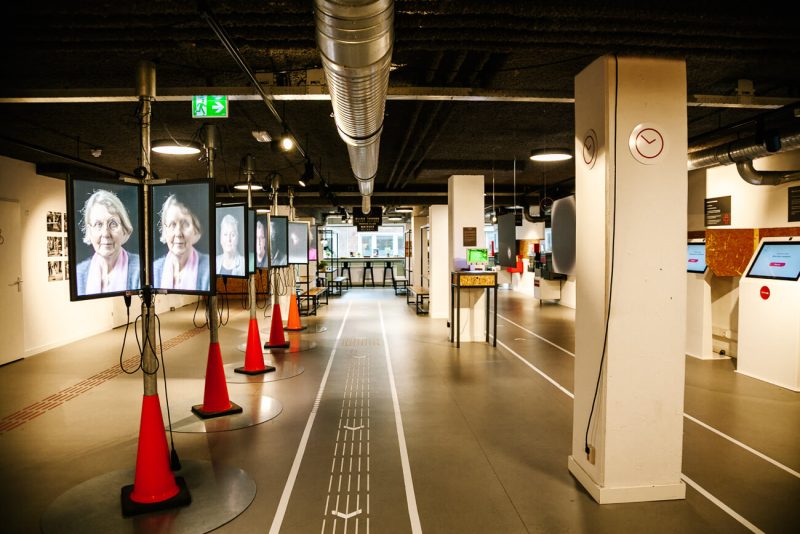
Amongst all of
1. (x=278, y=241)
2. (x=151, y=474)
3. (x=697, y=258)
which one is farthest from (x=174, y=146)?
(x=697, y=258)

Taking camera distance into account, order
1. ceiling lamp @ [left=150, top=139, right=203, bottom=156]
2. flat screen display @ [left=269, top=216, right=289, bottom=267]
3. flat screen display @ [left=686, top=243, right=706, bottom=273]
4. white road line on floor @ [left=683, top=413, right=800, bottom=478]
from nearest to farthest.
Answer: white road line on floor @ [left=683, top=413, right=800, bottom=478] → ceiling lamp @ [left=150, top=139, right=203, bottom=156] → flat screen display @ [left=269, top=216, right=289, bottom=267] → flat screen display @ [left=686, top=243, right=706, bottom=273]

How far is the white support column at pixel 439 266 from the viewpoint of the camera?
1122cm

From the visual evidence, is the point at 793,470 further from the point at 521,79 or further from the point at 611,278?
the point at 521,79

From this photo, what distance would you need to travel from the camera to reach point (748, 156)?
5254 mm

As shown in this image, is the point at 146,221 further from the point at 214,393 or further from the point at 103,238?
the point at 214,393

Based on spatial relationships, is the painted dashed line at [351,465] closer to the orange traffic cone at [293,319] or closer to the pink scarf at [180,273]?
the pink scarf at [180,273]

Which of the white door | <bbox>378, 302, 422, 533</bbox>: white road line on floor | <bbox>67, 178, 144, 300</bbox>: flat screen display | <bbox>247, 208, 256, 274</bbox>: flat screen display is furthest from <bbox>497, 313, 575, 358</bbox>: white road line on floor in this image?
the white door

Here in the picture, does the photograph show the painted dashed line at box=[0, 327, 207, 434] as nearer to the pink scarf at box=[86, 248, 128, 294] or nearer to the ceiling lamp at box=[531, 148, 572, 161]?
the pink scarf at box=[86, 248, 128, 294]

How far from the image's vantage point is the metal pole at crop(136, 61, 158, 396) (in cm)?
296

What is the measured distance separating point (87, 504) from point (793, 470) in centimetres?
488

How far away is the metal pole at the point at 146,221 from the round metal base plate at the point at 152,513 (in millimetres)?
740

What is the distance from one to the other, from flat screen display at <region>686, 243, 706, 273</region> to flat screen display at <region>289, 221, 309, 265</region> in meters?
6.21

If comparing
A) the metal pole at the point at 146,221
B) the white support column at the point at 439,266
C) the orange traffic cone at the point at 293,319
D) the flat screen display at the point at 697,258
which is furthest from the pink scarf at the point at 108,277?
the white support column at the point at 439,266

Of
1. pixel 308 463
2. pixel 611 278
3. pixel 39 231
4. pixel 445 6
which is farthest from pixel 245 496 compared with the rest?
pixel 39 231
